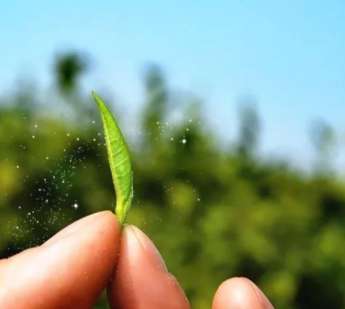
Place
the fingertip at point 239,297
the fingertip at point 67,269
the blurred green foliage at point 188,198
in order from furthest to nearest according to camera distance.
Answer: the blurred green foliage at point 188,198 → the fingertip at point 239,297 → the fingertip at point 67,269

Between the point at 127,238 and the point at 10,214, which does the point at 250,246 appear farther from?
the point at 127,238

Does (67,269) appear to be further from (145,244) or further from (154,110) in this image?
(154,110)

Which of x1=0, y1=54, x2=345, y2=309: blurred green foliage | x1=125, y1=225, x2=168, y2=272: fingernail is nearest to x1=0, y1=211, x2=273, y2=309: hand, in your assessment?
x1=125, y1=225, x2=168, y2=272: fingernail

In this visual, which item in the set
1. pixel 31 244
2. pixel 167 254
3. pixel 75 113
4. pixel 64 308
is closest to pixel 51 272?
pixel 64 308

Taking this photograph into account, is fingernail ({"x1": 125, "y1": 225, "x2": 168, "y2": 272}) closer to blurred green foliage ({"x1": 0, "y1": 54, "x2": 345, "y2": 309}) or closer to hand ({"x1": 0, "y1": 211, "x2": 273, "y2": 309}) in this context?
hand ({"x1": 0, "y1": 211, "x2": 273, "y2": 309})

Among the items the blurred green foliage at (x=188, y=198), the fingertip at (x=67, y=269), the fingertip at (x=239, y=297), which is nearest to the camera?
the fingertip at (x=67, y=269)

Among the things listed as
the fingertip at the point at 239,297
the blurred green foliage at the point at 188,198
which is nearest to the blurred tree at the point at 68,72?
the blurred green foliage at the point at 188,198

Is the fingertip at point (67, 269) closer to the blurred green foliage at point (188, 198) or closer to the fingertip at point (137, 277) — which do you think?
the fingertip at point (137, 277)
